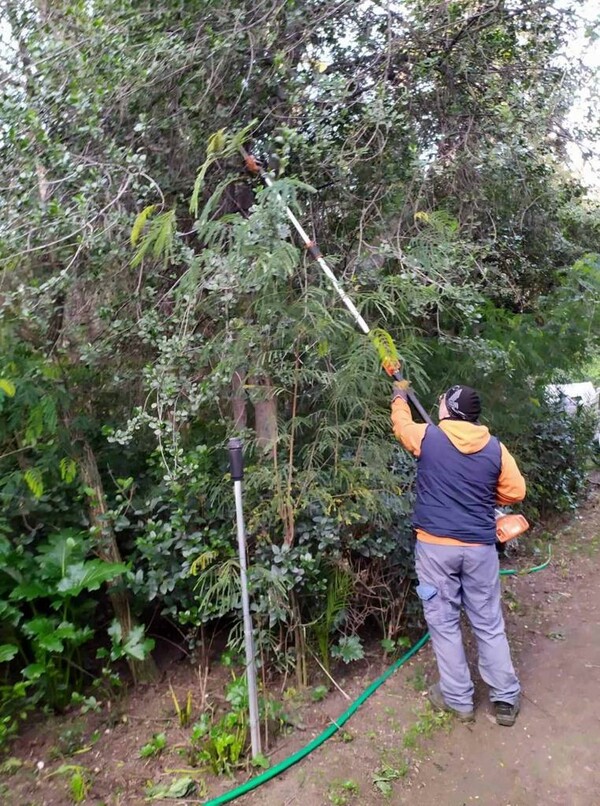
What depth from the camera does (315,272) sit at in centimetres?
374

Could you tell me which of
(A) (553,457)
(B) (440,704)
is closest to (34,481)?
(B) (440,704)

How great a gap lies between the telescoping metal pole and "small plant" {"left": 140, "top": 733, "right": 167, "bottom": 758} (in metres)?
0.55

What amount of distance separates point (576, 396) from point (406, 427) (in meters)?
7.72

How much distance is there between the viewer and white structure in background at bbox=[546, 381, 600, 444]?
887cm

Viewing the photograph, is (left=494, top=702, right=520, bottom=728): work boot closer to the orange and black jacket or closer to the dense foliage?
the dense foliage

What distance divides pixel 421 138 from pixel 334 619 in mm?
Result: 3882

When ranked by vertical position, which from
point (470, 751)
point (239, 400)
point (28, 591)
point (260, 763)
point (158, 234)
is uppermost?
point (158, 234)

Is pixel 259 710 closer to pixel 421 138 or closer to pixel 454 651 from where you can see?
pixel 454 651

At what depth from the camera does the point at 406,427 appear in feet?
11.5

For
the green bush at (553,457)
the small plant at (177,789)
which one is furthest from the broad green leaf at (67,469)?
the green bush at (553,457)

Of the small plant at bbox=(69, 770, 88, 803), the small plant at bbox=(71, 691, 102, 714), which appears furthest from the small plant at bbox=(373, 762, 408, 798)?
the small plant at bbox=(71, 691, 102, 714)

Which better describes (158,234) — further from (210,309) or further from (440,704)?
(440,704)

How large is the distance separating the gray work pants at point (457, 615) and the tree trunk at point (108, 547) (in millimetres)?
1889

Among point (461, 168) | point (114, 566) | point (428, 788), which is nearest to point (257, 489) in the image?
point (114, 566)
